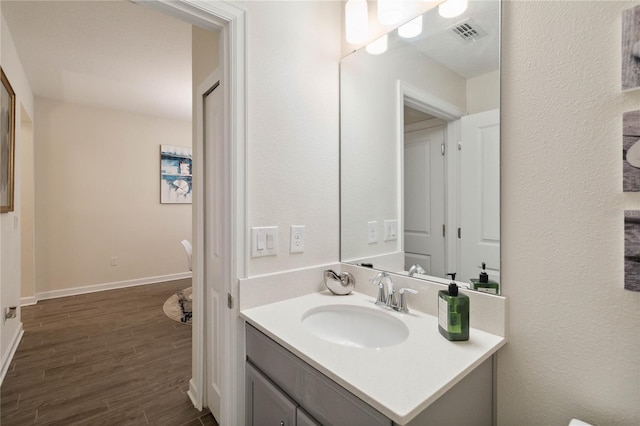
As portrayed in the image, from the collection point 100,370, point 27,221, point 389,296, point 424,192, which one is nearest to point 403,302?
point 389,296

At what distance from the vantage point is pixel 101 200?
170 inches

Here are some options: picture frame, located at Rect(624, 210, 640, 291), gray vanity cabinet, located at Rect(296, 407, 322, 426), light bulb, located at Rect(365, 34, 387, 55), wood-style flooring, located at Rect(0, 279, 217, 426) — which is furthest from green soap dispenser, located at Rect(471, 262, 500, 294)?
wood-style flooring, located at Rect(0, 279, 217, 426)

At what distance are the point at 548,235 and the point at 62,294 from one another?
5.21 meters

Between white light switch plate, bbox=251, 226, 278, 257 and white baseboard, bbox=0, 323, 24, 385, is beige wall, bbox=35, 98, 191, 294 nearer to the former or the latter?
white baseboard, bbox=0, 323, 24, 385

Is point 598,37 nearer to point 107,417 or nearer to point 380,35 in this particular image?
point 380,35

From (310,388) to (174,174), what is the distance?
476 cm

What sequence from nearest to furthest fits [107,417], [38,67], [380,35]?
[380,35] → [107,417] → [38,67]

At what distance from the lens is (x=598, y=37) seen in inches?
32.4

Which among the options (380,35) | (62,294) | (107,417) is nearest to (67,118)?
(62,294)

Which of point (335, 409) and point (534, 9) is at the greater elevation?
point (534, 9)

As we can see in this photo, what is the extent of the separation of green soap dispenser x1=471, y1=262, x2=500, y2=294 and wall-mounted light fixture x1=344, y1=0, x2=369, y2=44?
1172mm

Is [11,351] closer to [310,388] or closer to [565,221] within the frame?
[310,388]

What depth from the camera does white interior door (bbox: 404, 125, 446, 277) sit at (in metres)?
1.28

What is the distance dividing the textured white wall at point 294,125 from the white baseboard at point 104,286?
4179 millimetres
